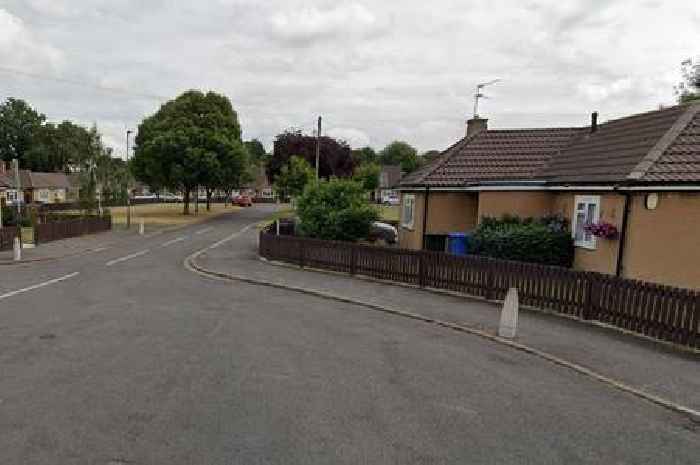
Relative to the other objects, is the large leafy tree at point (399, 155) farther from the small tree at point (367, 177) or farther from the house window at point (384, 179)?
the small tree at point (367, 177)

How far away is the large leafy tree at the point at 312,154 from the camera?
48000 mm

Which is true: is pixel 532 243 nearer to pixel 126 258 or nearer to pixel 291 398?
pixel 291 398

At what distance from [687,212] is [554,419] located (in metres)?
7.57

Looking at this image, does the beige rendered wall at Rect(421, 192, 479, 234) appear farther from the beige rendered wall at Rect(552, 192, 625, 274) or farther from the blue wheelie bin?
the beige rendered wall at Rect(552, 192, 625, 274)

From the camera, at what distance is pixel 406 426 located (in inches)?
203

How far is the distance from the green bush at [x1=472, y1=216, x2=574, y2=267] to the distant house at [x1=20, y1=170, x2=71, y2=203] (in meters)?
59.7

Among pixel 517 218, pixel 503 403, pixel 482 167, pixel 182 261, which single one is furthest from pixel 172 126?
pixel 503 403

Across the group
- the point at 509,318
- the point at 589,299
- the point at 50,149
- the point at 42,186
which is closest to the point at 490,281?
the point at 589,299

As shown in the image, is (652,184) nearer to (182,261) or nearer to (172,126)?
(182,261)

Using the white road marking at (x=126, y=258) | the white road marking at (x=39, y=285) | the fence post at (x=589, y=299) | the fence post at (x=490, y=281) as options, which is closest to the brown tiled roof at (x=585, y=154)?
the fence post at (x=589, y=299)

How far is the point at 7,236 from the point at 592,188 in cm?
2317

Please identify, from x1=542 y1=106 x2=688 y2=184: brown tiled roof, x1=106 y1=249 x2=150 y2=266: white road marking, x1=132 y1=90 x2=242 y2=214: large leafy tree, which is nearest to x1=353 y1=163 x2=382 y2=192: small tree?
x1=542 y1=106 x2=688 y2=184: brown tiled roof

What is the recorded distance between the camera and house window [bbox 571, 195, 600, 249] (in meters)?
13.1

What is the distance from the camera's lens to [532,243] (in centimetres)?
1364
